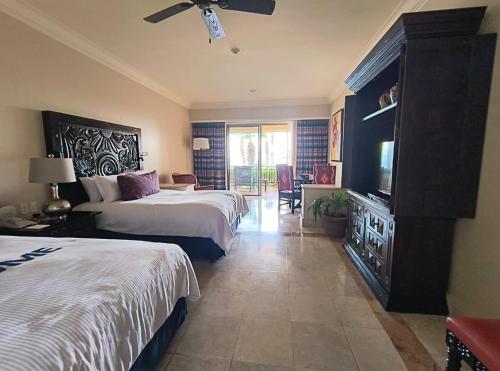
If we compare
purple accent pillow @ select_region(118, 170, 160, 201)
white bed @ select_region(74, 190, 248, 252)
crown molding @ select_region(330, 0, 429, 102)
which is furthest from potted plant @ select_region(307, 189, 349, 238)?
purple accent pillow @ select_region(118, 170, 160, 201)

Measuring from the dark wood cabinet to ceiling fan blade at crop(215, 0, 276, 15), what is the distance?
3.06 feet

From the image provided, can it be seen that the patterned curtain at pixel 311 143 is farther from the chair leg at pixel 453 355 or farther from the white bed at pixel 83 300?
the chair leg at pixel 453 355

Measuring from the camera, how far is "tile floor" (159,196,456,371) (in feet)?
5.00

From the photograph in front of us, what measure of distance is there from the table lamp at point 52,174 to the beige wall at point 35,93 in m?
0.31

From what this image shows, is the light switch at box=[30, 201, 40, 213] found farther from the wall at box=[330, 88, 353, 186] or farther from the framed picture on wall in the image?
the framed picture on wall

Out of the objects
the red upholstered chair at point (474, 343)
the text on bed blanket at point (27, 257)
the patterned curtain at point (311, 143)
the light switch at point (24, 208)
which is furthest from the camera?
the patterned curtain at point (311, 143)

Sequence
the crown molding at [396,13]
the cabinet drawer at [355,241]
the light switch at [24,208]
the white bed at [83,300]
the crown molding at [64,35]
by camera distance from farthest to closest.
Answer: the cabinet drawer at [355,241]
the light switch at [24,208]
the crown molding at [64,35]
the crown molding at [396,13]
the white bed at [83,300]

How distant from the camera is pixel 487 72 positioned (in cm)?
160

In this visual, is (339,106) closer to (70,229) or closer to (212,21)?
(212,21)

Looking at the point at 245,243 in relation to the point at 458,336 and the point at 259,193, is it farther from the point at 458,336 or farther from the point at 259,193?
the point at 259,193

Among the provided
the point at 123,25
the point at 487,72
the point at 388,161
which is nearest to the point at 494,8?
the point at 487,72

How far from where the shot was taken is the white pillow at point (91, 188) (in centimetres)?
303

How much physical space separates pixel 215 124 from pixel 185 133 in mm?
893

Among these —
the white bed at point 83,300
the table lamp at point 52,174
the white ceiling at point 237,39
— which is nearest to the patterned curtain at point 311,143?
the white ceiling at point 237,39
